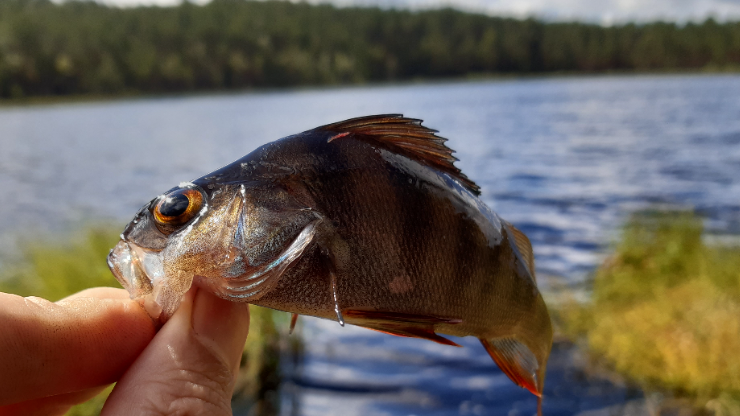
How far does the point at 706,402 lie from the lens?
4957mm

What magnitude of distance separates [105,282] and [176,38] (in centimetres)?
5453

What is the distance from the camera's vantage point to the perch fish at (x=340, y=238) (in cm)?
143

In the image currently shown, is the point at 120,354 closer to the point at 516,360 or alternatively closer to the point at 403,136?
the point at 403,136

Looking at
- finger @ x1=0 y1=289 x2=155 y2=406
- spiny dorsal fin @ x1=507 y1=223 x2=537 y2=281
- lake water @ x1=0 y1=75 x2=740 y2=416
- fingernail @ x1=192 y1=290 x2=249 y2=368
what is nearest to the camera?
finger @ x1=0 y1=289 x2=155 y2=406

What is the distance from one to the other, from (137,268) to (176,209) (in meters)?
0.21

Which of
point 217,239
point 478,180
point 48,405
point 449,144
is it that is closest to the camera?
point 217,239

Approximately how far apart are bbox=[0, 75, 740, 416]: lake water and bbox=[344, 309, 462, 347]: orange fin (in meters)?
4.83

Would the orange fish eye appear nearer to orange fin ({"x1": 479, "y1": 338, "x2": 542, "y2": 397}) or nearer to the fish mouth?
the fish mouth

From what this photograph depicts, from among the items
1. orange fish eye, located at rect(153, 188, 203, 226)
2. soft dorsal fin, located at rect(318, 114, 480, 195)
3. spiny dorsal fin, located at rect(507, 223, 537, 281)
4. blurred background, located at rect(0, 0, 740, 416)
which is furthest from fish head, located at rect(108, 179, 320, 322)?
blurred background, located at rect(0, 0, 740, 416)

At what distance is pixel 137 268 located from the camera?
1491mm

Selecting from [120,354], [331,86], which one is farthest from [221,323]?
[331,86]

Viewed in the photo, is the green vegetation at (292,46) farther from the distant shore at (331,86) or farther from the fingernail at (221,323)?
the fingernail at (221,323)

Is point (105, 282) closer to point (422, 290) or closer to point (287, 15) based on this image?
point (422, 290)

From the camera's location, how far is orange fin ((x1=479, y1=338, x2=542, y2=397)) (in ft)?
5.98
